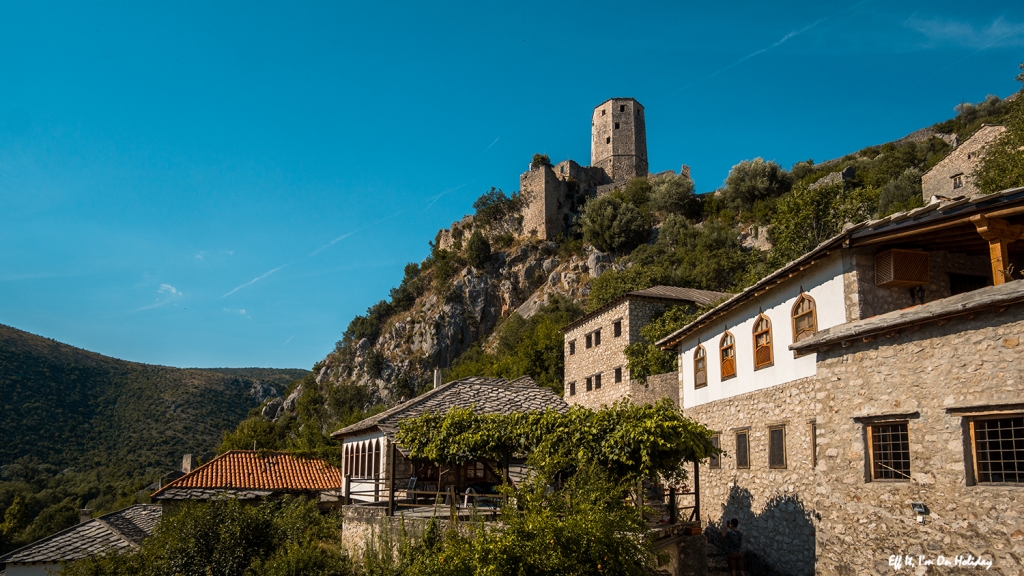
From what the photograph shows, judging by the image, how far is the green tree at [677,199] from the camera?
63062 mm

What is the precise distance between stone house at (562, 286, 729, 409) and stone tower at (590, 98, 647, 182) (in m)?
46.6

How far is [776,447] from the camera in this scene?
15.2 metres

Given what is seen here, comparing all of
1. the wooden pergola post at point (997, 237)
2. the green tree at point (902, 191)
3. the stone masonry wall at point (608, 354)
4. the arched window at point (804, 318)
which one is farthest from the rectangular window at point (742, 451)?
the green tree at point (902, 191)

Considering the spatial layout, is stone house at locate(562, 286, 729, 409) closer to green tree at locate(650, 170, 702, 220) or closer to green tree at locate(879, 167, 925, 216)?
green tree at locate(879, 167, 925, 216)

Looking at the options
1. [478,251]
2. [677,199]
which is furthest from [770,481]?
[478,251]

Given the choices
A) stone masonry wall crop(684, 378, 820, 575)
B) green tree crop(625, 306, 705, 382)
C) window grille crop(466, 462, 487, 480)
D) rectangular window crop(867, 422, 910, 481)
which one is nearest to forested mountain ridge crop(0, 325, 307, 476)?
window grille crop(466, 462, 487, 480)

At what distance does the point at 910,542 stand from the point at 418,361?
5752 centimetres

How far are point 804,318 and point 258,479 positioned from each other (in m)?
20.1

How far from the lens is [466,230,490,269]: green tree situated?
6931cm

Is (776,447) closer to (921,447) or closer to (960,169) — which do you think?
(921,447)

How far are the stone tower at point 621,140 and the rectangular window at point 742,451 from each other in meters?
62.5

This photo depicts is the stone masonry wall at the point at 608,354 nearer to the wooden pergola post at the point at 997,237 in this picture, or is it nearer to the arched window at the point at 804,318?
the arched window at the point at 804,318

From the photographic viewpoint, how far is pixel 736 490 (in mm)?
16891

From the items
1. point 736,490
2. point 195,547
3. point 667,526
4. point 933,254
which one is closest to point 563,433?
point 667,526
